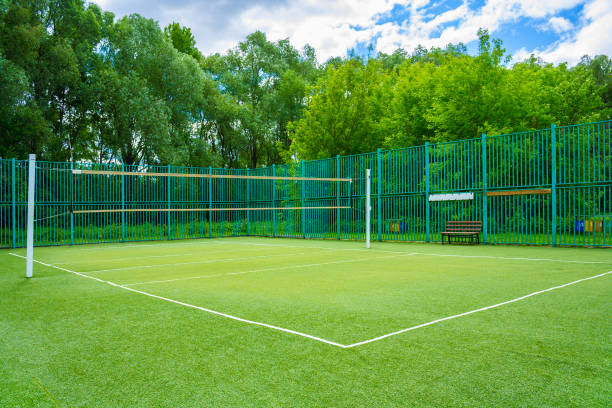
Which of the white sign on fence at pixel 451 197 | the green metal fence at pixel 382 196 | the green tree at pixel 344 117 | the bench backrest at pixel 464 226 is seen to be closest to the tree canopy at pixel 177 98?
the green tree at pixel 344 117

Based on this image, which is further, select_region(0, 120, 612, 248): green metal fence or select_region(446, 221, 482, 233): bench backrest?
select_region(446, 221, 482, 233): bench backrest

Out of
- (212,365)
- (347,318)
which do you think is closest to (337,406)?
(212,365)

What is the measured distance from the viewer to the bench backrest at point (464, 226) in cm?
1527

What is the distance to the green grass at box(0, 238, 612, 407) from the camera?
279 centimetres

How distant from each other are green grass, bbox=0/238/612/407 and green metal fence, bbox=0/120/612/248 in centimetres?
726

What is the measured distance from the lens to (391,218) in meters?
18.1

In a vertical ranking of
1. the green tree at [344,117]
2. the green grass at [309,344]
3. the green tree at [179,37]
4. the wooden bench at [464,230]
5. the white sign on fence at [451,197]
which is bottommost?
the green grass at [309,344]

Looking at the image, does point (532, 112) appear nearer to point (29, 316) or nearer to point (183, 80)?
point (183, 80)

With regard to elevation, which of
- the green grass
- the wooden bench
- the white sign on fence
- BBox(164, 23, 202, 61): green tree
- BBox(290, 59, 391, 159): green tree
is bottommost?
the green grass

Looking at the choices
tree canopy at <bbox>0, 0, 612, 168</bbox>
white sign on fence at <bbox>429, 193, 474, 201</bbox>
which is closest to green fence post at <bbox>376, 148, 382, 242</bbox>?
white sign on fence at <bbox>429, 193, 474, 201</bbox>

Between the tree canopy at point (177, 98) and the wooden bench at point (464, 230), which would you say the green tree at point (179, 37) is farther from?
the wooden bench at point (464, 230)

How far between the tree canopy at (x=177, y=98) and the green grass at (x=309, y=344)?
18.4m

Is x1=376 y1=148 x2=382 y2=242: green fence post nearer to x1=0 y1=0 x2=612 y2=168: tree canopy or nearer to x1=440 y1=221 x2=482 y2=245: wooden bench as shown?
x1=440 y1=221 x2=482 y2=245: wooden bench

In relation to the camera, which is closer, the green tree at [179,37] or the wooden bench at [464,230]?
the wooden bench at [464,230]
